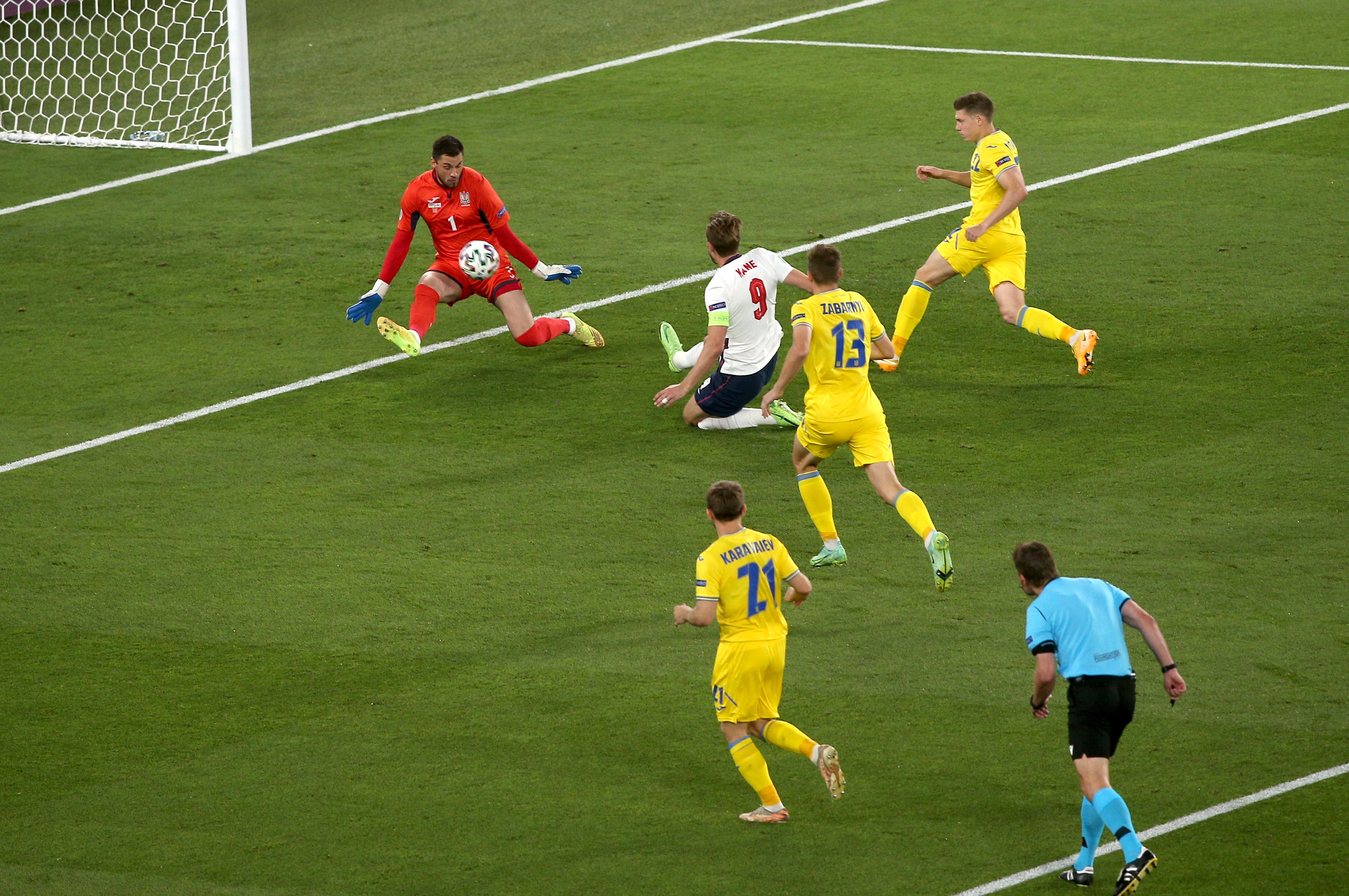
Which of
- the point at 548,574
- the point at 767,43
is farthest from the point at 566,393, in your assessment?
the point at 767,43

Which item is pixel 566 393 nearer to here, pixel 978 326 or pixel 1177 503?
pixel 978 326

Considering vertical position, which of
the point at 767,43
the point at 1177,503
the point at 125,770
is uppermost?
the point at 767,43

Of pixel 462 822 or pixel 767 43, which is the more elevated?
pixel 767 43

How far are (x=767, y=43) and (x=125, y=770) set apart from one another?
17.1 metres

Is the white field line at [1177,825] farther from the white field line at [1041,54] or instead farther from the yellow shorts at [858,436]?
the white field line at [1041,54]

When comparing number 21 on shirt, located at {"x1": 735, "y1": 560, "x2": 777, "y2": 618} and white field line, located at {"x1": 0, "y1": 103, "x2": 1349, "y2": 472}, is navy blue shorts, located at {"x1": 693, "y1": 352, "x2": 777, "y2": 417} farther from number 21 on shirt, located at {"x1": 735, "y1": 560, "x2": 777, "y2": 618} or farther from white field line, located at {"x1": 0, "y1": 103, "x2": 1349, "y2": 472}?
number 21 on shirt, located at {"x1": 735, "y1": 560, "x2": 777, "y2": 618}

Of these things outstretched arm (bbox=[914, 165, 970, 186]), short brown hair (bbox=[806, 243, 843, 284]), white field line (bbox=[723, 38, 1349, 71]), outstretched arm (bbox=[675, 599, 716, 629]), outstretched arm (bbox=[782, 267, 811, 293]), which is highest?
white field line (bbox=[723, 38, 1349, 71])

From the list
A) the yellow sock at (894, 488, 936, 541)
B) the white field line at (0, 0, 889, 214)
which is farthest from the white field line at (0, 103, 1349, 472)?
the white field line at (0, 0, 889, 214)

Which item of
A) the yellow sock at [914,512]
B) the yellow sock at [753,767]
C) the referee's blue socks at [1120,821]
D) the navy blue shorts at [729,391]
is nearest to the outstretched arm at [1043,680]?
the referee's blue socks at [1120,821]

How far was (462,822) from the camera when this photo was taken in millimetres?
7996

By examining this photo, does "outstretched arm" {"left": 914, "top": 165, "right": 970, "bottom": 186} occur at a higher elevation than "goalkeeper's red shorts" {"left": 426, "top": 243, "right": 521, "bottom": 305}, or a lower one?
higher

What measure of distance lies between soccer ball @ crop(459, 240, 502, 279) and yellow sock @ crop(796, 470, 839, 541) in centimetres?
432

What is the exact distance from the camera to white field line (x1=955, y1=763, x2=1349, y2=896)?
7.41 m

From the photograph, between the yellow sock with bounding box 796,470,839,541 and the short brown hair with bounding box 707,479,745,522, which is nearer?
the short brown hair with bounding box 707,479,745,522
